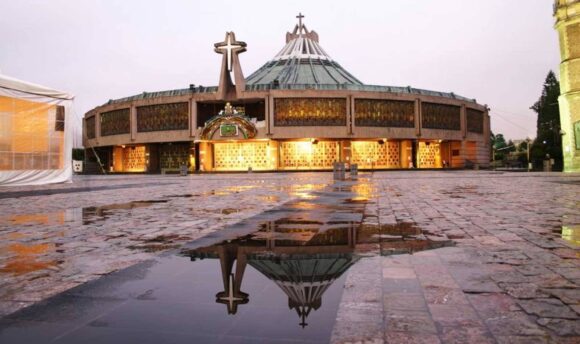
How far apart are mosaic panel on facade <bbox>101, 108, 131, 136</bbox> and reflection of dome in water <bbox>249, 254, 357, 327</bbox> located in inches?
2271

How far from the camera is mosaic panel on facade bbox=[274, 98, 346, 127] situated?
52344 mm

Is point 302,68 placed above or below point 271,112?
above

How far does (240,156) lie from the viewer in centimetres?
5641

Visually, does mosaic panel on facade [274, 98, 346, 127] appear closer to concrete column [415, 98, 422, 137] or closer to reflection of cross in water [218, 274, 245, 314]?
concrete column [415, 98, 422, 137]

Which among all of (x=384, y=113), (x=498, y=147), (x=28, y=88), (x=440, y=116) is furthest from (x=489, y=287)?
(x=498, y=147)

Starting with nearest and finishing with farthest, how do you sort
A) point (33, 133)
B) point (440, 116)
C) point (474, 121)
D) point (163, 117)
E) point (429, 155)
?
point (33, 133) → point (163, 117) → point (440, 116) → point (429, 155) → point (474, 121)

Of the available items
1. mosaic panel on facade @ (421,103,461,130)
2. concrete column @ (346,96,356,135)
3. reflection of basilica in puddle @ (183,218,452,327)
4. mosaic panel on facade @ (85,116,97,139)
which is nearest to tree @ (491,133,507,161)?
mosaic panel on facade @ (421,103,461,130)

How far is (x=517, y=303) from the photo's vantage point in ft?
10.7

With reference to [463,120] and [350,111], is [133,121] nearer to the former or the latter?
[350,111]

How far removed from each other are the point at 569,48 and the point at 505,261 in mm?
35394

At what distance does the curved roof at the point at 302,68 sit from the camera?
60469 millimetres

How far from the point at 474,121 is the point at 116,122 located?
164ft

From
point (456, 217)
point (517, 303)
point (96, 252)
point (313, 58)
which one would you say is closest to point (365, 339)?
point (517, 303)

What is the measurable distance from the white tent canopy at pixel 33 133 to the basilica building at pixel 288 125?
97.9 ft
